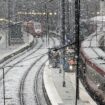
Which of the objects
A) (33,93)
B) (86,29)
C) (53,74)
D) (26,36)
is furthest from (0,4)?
(33,93)

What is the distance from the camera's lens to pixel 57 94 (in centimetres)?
3058

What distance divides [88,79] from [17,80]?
9.93 m

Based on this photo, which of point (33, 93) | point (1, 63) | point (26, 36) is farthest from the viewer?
point (26, 36)

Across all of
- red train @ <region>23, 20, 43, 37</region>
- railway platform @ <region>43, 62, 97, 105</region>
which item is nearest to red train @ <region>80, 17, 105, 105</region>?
railway platform @ <region>43, 62, 97, 105</region>

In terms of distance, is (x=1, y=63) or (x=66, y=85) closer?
(x=66, y=85)

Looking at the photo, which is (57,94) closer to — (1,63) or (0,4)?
(1,63)

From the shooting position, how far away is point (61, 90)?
32.6 metres

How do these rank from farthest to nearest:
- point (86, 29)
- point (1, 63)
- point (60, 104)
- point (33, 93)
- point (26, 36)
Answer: point (26, 36), point (86, 29), point (1, 63), point (33, 93), point (60, 104)

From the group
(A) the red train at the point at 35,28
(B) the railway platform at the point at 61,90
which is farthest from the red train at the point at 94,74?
(A) the red train at the point at 35,28

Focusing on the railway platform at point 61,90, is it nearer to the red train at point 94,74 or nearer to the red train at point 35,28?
the red train at point 94,74

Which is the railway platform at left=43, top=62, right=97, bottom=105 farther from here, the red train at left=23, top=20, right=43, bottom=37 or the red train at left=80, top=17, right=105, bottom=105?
the red train at left=23, top=20, right=43, bottom=37

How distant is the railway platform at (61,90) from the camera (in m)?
28.3

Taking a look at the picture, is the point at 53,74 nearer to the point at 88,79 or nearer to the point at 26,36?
the point at 88,79

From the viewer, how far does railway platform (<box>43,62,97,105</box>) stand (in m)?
28.3
